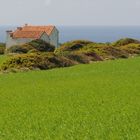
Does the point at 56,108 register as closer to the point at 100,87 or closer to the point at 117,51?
the point at 100,87

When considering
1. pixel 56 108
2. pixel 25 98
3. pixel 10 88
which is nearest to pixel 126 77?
pixel 10 88

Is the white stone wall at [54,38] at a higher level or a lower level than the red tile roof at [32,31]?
lower

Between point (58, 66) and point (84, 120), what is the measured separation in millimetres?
38732

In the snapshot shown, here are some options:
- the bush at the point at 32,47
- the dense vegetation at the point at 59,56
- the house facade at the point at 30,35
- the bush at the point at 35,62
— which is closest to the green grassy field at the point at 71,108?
the bush at the point at 35,62

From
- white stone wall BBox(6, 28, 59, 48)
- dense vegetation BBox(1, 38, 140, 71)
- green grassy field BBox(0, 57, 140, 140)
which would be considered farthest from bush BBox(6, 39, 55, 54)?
green grassy field BBox(0, 57, 140, 140)

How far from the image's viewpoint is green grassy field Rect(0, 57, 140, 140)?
19.4 meters

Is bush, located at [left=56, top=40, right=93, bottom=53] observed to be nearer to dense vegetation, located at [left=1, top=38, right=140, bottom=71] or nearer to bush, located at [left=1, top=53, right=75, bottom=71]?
dense vegetation, located at [left=1, top=38, right=140, bottom=71]

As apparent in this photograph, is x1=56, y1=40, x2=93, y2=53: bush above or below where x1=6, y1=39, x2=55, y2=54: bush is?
above

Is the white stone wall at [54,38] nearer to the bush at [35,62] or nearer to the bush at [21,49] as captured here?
the bush at [21,49]

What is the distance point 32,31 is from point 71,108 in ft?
286

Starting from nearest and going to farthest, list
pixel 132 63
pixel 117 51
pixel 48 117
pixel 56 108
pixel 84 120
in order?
1. pixel 84 120
2. pixel 48 117
3. pixel 56 108
4. pixel 132 63
5. pixel 117 51

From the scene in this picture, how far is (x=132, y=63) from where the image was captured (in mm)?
55250

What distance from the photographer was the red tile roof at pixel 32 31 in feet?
361

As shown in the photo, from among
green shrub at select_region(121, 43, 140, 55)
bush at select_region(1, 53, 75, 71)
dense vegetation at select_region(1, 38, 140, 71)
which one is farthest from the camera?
green shrub at select_region(121, 43, 140, 55)
